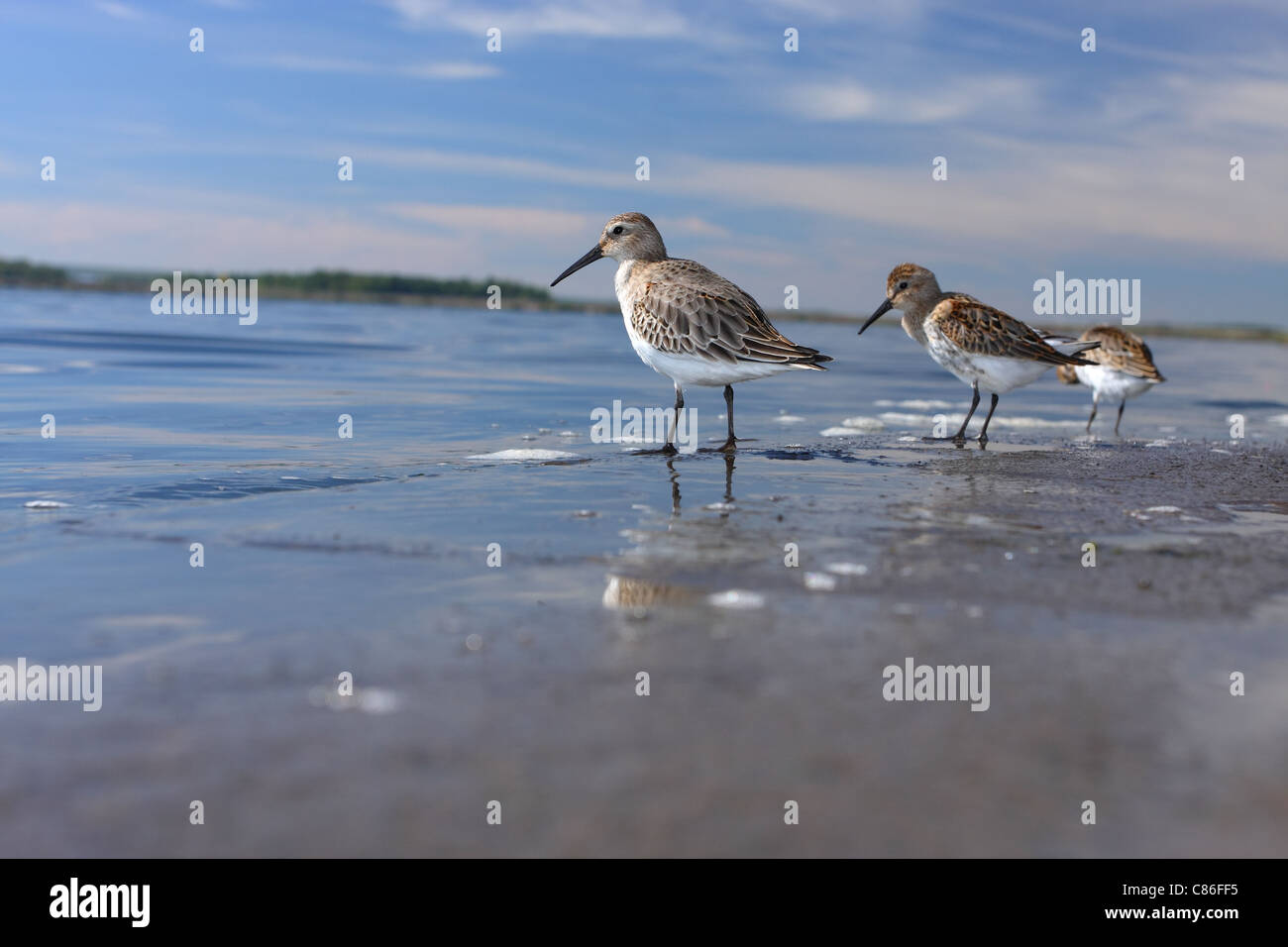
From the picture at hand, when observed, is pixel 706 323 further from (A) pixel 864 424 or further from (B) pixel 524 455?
(A) pixel 864 424

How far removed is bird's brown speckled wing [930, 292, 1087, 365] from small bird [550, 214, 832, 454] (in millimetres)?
2622

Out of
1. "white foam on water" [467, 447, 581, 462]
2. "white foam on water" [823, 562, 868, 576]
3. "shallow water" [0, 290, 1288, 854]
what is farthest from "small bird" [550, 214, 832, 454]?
"white foam on water" [823, 562, 868, 576]

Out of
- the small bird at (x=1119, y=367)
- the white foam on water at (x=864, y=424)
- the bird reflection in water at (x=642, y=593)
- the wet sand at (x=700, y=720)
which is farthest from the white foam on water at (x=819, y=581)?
the small bird at (x=1119, y=367)

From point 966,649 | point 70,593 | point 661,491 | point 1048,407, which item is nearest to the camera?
point 966,649

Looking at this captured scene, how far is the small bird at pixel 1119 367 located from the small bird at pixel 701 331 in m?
6.82

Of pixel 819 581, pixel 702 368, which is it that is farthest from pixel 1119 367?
pixel 819 581

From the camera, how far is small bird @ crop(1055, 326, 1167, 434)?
1477 centimetres

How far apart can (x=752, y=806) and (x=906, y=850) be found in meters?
0.42

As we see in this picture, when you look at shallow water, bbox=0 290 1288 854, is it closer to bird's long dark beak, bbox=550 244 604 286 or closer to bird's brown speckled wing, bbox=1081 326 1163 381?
bird's long dark beak, bbox=550 244 604 286

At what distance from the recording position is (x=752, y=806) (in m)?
2.78
